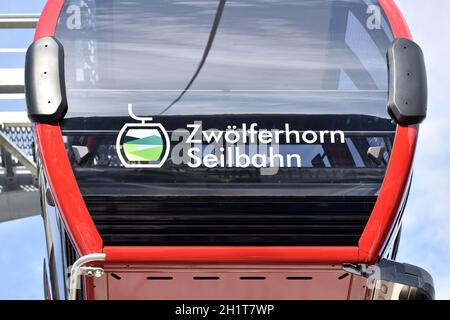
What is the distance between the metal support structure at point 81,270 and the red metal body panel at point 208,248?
6cm

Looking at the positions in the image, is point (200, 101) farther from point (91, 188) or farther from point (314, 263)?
point (314, 263)

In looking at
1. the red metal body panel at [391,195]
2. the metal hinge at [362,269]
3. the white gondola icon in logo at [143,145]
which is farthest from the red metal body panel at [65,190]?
the red metal body panel at [391,195]

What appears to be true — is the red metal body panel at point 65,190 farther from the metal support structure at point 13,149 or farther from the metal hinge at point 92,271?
the metal support structure at point 13,149

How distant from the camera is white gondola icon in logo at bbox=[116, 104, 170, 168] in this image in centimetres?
443

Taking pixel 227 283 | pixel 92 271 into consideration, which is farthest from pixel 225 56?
pixel 92 271

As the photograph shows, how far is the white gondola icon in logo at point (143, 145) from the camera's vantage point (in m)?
4.43

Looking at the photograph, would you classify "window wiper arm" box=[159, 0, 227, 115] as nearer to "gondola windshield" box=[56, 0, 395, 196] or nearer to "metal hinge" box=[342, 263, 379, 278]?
"gondola windshield" box=[56, 0, 395, 196]

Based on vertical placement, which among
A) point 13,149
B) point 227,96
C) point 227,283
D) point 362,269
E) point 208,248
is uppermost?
point 227,96

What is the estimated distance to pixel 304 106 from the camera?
4.59 metres

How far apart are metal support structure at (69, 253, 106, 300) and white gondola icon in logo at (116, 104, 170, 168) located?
53cm

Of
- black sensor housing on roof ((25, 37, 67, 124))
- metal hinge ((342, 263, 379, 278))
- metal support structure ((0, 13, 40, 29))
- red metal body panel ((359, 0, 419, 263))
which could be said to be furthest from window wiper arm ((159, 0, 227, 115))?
metal support structure ((0, 13, 40, 29))

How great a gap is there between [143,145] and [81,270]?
2.45 feet

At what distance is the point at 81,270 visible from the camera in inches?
168

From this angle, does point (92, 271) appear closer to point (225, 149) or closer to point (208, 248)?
point (208, 248)
